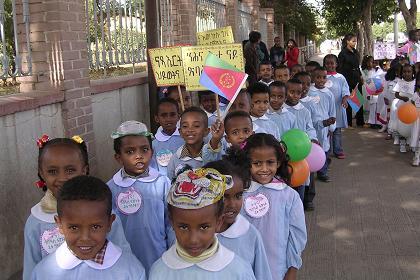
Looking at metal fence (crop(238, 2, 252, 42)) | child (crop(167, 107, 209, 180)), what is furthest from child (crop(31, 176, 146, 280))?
metal fence (crop(238, 2, 252, 42))

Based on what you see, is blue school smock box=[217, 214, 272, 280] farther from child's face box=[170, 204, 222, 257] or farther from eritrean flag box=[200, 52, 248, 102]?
eritrean flag box=[200, 52, 248, 102]

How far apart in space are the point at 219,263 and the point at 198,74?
3011 millimetres

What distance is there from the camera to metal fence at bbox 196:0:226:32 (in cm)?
1056

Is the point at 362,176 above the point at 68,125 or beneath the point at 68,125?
beneath

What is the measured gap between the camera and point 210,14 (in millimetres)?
11500

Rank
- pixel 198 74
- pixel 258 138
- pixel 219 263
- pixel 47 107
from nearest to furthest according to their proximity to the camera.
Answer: pixel 219 263
pixel 258 138
pixel 47 107
pixel 198 74

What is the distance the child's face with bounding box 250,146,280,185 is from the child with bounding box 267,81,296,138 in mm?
2442

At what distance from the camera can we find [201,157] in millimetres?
3850

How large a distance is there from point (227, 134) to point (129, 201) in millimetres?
1010

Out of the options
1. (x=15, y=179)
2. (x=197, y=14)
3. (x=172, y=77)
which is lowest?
(x=15, y=179)

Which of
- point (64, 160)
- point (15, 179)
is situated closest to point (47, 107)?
point (15, 179)

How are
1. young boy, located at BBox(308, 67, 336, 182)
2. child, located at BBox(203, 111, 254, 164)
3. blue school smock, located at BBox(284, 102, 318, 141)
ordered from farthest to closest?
young boy, located at BBox(308, 67, 336, 182)
blue school smock, located at BBox(284, 102, 318, 141)
child, located at BBox(203, 111, 254, 164)

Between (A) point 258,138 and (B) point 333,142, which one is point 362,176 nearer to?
(B) point 333,142

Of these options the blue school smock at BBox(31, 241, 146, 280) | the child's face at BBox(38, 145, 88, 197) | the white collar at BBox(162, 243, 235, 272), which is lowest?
the blue school smock at BBox(31, 241, 146, 280)
